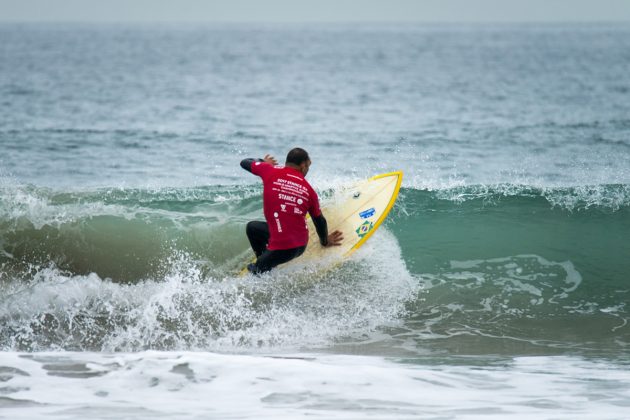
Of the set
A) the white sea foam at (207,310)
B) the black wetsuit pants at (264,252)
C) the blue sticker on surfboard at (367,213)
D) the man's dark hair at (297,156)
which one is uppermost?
the man's dark hair at (297,156)

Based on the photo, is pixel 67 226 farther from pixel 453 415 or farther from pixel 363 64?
pixel 363 64

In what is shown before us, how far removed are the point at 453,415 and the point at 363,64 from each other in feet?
160

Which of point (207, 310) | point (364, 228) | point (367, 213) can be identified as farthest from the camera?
point (367, 213)

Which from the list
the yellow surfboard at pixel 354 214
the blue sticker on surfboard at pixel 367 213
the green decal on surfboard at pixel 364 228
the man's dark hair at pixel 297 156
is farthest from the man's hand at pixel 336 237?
the man's dark hair at pixel 297 156

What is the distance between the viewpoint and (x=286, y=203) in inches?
278

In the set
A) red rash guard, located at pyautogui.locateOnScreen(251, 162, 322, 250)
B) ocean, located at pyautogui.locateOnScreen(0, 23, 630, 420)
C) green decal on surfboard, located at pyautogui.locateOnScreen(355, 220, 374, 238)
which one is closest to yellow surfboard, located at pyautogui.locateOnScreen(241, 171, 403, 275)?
green decal on surfboard, located at pyautogui.locateOnScreen(355, 220, 374, 238)

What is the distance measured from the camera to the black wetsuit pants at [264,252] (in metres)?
7.31

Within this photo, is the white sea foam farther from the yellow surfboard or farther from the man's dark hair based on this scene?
the man's dark hair

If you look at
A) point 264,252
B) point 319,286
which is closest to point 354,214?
point 319,286

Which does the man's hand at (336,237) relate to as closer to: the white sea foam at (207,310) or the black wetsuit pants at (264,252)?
the white sea foam at (207,310)

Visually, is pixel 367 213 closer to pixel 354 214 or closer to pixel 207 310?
pixel 354 214

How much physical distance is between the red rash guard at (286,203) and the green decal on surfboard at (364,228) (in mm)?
973

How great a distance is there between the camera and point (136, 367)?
5547 millimetres

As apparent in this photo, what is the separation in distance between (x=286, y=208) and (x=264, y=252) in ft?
1.91
